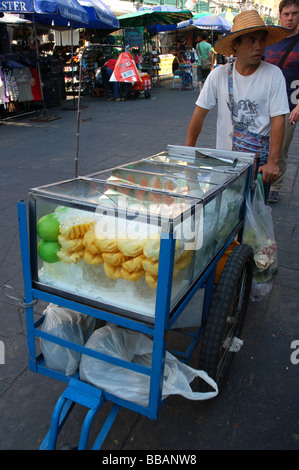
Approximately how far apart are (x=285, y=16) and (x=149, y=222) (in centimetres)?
296

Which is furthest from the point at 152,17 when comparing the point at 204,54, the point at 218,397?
the point at 218,397

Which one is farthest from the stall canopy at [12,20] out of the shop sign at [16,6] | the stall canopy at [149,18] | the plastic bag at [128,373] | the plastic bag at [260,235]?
the plastic bag at [128,373]

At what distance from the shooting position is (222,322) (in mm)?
1611

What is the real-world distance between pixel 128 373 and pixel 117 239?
0.56 meters

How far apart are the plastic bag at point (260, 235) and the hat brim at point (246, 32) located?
0.93 metres

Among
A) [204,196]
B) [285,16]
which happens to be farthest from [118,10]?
[204,196]

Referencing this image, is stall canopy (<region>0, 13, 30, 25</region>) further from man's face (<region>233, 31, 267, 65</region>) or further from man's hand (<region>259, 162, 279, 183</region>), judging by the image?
man's hand (<region>259, 162, 279, 183</region>)

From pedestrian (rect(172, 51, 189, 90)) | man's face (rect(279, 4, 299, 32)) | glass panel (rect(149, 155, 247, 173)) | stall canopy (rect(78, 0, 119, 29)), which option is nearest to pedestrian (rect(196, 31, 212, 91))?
pedestrian (rect(172, 51, 189, 90))

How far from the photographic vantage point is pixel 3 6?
6.78m

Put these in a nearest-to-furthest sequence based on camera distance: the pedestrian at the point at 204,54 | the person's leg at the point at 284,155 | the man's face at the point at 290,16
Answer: the man's face at the point at 290,16 → the person's leg at the point at 284,155 → the pedestrian at the point at 204,54

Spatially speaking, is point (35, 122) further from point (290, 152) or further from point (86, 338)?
point (86, 338)

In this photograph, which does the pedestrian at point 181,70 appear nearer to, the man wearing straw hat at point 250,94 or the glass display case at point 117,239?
the man wearing straw hat at point 250,94

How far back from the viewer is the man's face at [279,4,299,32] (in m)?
3.17

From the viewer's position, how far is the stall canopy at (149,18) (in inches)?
486
